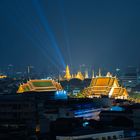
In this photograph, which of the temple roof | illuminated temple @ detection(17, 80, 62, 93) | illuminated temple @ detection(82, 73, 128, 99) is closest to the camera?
illuminated temple @ detection(82, 73, 128, 99)

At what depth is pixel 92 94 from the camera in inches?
2254

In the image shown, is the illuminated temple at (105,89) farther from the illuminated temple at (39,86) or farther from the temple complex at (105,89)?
the illuminated temple at (39,86)

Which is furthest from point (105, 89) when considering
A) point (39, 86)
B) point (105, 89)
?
point (39, 86)

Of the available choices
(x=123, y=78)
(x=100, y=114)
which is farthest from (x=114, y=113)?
(x=123, y=78)

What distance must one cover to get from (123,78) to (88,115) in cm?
7068

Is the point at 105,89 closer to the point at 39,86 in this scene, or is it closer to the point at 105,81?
the point at 105,81

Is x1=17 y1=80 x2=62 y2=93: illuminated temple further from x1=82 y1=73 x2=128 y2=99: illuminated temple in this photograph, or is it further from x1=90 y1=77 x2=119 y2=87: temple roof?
x1=90 y1=77 x2=119 y2=87: temple roof

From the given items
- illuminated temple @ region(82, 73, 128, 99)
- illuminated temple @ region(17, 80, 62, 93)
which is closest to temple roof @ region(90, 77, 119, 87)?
illuminated temple @ region(82, 73, 128, 99)

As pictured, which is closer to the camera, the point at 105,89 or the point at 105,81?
the point at 105,89

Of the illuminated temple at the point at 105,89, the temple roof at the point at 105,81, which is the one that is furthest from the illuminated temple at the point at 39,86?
the temple roof at the point at 105,81

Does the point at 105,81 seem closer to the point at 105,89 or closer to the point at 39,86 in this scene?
the point at 105,89

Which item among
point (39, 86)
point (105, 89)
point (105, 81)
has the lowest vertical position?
point (105, 89)

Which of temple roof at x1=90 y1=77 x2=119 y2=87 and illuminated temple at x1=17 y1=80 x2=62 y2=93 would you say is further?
temple roof at x1=90 y1=77 x2=119 y2=87

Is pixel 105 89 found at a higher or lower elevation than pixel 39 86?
lower
